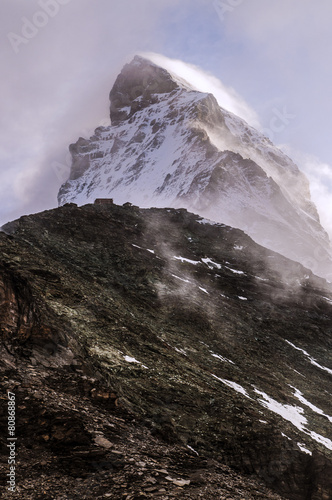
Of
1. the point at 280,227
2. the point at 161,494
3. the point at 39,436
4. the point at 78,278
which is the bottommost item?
the point at 39,436

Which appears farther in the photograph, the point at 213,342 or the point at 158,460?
the point at 213,342

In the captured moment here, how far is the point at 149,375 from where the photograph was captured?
66.7ft

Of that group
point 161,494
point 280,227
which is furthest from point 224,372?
point 280,227

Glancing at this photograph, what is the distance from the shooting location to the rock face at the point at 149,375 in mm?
11578

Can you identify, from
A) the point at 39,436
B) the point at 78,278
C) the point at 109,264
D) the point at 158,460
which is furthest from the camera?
the point at 109,264

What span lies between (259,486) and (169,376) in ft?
26.6

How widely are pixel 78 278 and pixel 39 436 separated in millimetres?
22046

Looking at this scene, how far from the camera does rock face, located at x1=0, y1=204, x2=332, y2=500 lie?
11578 millimetres

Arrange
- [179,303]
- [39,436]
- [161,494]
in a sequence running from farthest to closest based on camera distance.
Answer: [179,303] → [39,436] → [161,494]

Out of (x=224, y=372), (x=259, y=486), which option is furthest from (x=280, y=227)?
(x=259, y=486)

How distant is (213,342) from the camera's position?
33156 millimetres

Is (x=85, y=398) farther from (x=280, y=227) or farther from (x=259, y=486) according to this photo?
(x=280, y=227)

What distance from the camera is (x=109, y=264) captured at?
42438 mm

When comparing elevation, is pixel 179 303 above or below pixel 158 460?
above
